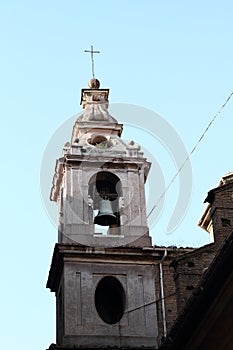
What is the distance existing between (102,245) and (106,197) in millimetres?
1716

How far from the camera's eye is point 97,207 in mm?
23516

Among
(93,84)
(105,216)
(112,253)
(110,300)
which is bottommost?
(110,300)

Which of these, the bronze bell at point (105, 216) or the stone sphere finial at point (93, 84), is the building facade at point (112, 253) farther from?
the stone sphere finial at point (93, 84)

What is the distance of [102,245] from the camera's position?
2247 centimetres

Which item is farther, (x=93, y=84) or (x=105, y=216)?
(x=93, y=84)

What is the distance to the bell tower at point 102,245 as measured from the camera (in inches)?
835

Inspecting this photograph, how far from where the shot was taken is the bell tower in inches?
835

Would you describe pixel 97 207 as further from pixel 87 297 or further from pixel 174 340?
pixel 174 340

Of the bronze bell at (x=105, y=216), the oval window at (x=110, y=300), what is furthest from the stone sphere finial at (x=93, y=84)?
the oval window at (x=110, y=300)

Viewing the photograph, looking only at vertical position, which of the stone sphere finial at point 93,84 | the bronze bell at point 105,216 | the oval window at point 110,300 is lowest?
the oval window at point 110,300

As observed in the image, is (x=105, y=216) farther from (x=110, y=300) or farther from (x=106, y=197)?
(x=110, y=300)

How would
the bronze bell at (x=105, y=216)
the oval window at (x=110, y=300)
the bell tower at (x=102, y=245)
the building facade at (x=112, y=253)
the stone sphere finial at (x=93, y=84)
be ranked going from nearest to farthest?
the building facade at (x=112, y=253), the bell tower at (x=102, y=245), the oval window at (x=110, y=300), the bronze bell at (x=105, y=216), the stone sphere finial at (x=93, y=84)

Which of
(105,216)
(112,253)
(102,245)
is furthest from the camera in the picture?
(105,216)

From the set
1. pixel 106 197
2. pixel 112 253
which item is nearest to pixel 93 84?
pixel 106 197
